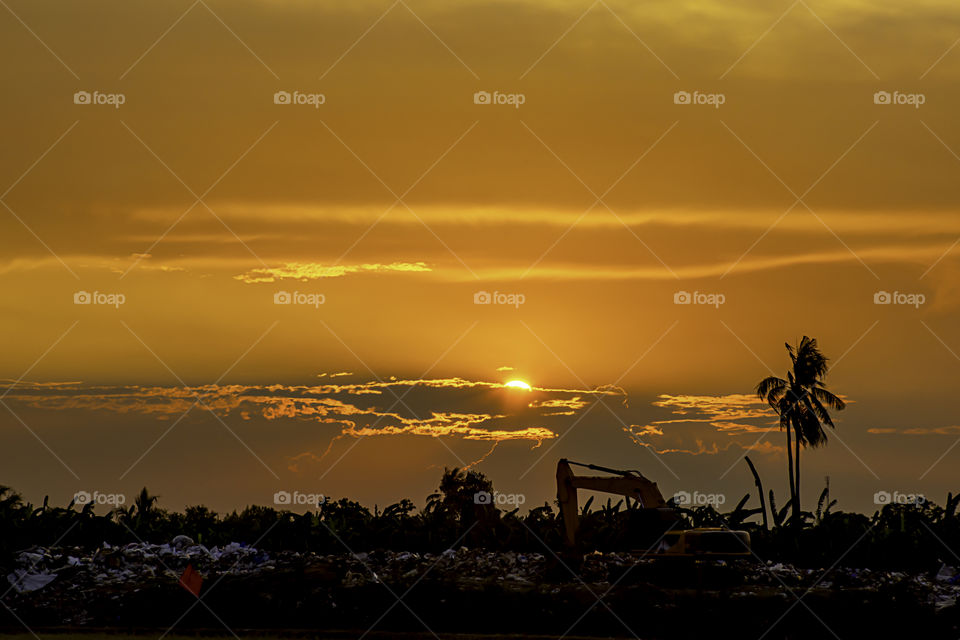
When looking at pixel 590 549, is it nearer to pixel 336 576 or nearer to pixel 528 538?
pixel 528 538

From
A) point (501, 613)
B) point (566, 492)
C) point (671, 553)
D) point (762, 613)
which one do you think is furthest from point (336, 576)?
point (762, 613)

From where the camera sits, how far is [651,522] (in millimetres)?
30984

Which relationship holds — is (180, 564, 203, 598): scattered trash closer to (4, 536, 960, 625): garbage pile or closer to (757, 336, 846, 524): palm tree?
(4, 536, 960, 625): garbage pile

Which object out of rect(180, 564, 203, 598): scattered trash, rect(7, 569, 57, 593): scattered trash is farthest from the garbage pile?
rect(180, 564, 203, 598): scattered trash

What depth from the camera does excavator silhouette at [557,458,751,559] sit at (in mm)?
29969

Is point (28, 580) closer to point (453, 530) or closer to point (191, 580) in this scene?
point (191, 580)

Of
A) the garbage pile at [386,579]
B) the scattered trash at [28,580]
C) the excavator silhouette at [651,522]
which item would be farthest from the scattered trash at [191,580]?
the excavator silhouette at [651,522]

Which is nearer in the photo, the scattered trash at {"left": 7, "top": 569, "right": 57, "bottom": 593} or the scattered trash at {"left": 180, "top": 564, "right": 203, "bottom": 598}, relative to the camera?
the scattered trash at {"left": 180, "top": 564, "right": 203, "bottom": 598}

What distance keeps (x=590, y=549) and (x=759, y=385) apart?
22526 millimetres

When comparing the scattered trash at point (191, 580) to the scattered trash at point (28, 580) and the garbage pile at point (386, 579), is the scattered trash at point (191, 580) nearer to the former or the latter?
the garbage pile at point (386, 579)

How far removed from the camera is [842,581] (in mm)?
32062

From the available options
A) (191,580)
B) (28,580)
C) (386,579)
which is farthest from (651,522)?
(28,580)

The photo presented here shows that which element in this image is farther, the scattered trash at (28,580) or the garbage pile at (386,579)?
the scattered trash at (28,580)

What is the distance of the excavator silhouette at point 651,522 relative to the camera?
2997 cm
